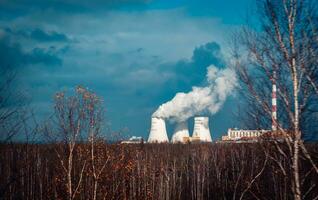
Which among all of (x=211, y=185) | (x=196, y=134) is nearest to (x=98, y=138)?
(x=211, y=185)

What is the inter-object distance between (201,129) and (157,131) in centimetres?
608

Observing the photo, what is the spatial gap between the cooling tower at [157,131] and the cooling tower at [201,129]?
4109 millimetres

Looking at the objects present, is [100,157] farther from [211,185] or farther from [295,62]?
[211,185]

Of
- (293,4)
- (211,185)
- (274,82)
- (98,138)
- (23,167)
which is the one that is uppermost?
(293,4)

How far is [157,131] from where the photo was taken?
54.5 m

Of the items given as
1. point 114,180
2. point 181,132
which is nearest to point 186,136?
point 181,132

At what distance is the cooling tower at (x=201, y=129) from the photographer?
52.8m

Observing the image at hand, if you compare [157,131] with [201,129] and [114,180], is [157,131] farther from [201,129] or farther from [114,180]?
[114,180]

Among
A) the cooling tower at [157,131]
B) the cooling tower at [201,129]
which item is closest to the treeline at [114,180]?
the cooling tower at [201,129]

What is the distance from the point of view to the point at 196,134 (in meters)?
53.2

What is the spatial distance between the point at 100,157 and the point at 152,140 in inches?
1643

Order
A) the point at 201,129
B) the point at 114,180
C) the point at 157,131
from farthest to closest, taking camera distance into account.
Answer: the point at 157,131
the point at 201,129
the point at 114,180

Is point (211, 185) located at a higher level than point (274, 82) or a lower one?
lower

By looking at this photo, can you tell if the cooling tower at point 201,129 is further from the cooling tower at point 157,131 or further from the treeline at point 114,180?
the treeline at point 114,180
